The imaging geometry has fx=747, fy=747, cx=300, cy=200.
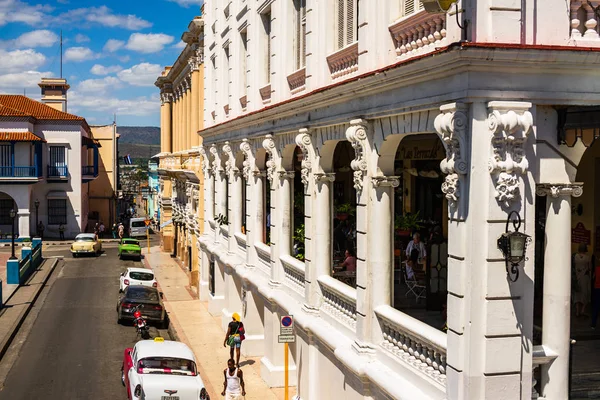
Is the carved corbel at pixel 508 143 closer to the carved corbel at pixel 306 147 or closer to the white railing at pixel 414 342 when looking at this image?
the white railing at pixel 414 342

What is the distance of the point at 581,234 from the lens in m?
15.1

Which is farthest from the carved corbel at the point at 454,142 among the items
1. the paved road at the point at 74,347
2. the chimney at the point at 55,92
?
the chimney at the point at 55,92

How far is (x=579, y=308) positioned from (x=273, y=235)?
24.7 feet

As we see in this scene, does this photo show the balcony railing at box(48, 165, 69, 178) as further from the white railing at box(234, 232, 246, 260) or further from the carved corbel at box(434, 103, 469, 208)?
the carved corbel at box(434, 103, 469, 208)

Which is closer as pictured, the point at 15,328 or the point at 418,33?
the point at 418,33

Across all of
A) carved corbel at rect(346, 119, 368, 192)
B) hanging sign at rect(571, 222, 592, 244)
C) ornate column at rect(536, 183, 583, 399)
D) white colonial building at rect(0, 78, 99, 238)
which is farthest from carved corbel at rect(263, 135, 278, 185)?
white colonial building at rect(0, 78, 99, 238)

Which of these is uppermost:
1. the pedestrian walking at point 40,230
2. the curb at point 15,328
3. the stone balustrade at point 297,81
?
the stone balustrade at point 297,81

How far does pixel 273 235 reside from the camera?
18.7m

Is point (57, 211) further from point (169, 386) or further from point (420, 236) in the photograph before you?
point (169, 386)

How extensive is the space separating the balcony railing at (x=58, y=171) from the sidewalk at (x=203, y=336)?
18.8m

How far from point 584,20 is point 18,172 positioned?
48.7m

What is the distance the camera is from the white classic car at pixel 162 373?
1562cm

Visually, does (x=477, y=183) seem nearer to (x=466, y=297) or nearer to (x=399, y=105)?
(x=466, y=297)

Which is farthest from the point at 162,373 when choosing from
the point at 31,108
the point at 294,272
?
the point at 31,108
